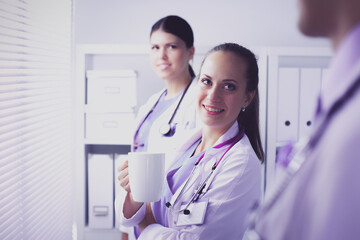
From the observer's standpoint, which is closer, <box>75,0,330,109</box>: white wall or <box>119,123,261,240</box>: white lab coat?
<box>119,123,261,240</box>: white lab coat

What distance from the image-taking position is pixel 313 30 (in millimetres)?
320

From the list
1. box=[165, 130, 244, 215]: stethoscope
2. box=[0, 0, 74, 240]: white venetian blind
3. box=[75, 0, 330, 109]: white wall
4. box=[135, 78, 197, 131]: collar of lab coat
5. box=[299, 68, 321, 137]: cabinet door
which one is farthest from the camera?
box=[75, 0, 330, 109]: white wall

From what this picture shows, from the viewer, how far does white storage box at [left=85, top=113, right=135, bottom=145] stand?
2096 mm

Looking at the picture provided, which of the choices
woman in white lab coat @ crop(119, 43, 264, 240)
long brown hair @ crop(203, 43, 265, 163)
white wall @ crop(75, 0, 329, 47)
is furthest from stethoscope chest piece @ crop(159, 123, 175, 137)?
white wall @ crop(75, 0, 329, 47)

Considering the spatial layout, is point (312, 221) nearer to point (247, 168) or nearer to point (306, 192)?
point (306, 192)

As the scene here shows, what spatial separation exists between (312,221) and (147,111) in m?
1.44

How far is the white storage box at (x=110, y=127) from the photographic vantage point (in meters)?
2.10

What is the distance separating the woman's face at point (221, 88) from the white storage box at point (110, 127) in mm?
1054

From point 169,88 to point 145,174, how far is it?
919mm

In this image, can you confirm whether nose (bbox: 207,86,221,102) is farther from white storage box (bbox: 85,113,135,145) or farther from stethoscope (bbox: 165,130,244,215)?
white storage box (bbox: 85,113,135,145)

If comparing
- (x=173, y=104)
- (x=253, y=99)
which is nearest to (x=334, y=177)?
(x=253, y=99)

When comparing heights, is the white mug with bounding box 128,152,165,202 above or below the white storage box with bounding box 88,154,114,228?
above

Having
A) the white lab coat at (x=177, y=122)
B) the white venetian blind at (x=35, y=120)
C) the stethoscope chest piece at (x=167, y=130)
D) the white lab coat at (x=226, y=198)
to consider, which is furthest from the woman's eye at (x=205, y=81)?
the white venetian blind at (x=35, y=120)

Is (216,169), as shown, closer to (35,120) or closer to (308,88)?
(35,120)
